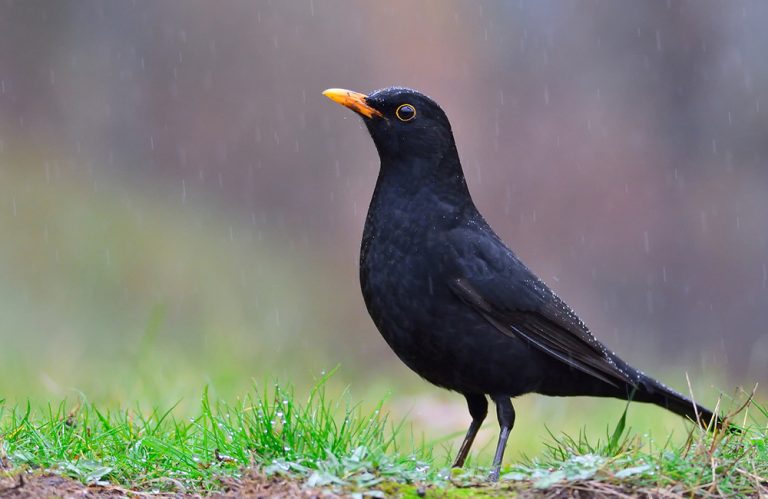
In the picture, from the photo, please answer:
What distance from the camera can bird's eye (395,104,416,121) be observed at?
4.90 metres

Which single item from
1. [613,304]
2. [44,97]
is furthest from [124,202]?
[613,304]

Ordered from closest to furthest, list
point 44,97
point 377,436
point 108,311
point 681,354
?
point 377,436 < point 108,311 < point 681,354 < point 44,97

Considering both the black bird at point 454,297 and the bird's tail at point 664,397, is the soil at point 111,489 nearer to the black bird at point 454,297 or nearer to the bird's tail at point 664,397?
the black bird at point 454,297

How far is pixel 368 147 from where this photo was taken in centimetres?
1362

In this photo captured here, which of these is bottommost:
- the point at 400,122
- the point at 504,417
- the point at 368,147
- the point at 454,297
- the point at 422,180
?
the point at 504,417

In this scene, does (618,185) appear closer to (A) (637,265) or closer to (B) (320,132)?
(A) (637,265)

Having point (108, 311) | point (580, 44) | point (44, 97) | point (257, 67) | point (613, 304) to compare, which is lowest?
point (108, 311)

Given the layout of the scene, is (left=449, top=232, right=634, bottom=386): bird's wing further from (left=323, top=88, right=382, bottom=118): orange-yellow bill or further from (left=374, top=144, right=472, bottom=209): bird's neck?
(left=323, top=88, right=382, bottom=118): orange-yellow bill

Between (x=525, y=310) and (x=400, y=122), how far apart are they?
109 centimetres

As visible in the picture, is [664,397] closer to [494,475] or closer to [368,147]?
[494,475]

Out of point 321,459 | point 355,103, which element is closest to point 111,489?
point 321,459

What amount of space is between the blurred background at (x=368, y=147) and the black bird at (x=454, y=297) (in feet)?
20.5

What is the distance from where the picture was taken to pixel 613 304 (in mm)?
12789

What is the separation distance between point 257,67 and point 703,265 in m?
6.44
